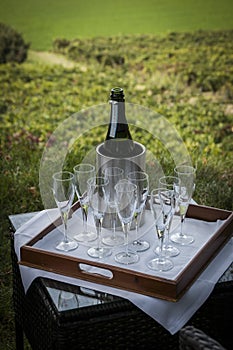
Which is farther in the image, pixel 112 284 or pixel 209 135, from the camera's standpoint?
pixel 209 135

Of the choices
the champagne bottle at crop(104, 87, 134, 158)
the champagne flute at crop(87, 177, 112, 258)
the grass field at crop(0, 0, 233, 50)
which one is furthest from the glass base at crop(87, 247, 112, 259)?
the grass field at crop(0, 0, 233, 50)

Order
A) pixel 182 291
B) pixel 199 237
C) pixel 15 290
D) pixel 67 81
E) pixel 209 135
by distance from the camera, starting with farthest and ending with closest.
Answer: pixel 67 81, pixel 209 135, pixel 15 290, pixel 199 237, pixel 182 291

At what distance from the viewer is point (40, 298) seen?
1830 mm

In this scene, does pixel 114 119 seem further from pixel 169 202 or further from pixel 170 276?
pixel 170 276

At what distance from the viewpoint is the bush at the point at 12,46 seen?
18.5ft

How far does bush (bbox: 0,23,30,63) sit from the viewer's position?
564 cm

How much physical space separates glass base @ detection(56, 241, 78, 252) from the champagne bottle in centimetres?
29

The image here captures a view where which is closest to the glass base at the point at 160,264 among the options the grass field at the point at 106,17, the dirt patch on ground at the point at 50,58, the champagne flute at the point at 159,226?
the champagne flute at the point at 159,226

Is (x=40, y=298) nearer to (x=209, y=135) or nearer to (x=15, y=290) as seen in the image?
(x=15, y=290)

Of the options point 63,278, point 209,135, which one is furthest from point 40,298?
point 209,135

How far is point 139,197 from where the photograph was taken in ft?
6.04

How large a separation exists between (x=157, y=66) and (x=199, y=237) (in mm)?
3476

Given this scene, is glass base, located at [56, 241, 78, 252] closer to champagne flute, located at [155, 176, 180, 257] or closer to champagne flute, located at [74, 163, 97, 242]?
champagne flute, located at [74, 163, 97, 242]

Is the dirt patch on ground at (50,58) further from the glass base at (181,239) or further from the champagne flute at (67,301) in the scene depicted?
the champagne flute at (67,301)
